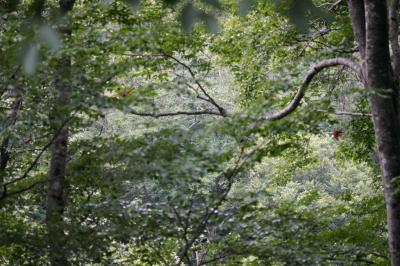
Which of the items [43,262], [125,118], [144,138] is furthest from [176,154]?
[125,118]

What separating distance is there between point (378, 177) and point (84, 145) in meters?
5.89

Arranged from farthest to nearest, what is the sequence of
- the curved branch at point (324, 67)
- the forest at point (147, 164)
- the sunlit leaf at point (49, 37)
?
the curved branch at point (324, 67) → the forest at point (147, 164) → the sunlit leaf at point (49, 37)

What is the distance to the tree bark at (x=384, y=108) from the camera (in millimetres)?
4934

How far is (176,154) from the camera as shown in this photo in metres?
3.56

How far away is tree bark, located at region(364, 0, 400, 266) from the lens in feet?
16.2

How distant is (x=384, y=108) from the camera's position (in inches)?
202

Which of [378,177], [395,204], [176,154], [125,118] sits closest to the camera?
[176,154]

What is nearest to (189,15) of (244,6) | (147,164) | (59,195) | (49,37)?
(244,6)

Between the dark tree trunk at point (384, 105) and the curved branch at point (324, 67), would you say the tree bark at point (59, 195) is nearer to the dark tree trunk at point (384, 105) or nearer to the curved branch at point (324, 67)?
the curved branch at point (324, 67)

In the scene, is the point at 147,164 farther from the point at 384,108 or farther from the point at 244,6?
the point at 384,108

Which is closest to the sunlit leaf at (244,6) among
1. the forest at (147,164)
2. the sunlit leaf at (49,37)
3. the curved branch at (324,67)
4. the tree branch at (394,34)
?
the sunlit leaf at (49,37)

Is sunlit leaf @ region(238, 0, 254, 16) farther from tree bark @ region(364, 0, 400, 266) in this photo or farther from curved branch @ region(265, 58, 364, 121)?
curved branch @ region(265, 58, 364, 121)

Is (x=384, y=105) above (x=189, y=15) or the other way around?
above

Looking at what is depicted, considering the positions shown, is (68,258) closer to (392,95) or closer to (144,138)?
(144,138)
